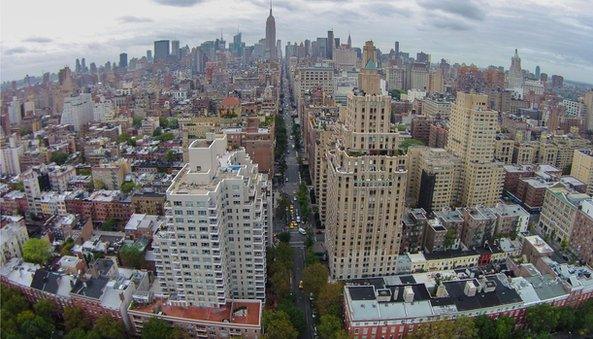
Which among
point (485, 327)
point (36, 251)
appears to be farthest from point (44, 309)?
point (485, 327)

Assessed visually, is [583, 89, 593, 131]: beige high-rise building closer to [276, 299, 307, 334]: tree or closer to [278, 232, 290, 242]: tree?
[278, 232, 290, 242]: tree

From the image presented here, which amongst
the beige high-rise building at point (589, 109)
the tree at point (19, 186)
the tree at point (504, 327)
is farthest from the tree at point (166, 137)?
the beige high-rise building at point (589, 109)

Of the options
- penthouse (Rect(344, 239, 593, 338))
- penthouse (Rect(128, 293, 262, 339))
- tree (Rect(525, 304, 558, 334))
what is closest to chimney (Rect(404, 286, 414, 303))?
penthouse (Rect(344, 239, 593, 338))

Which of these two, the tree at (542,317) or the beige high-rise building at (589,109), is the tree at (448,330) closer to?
the tree at (542,317)

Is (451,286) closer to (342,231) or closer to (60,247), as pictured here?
(342,231)

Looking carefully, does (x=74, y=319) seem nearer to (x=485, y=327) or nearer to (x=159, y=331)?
(x=159, y=331)

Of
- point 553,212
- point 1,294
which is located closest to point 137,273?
point 1,294
